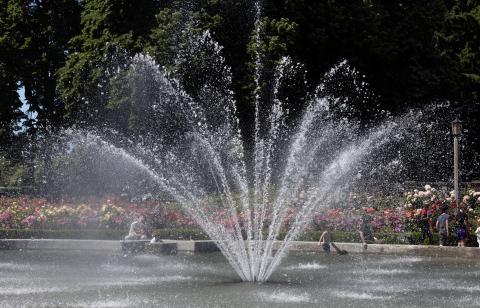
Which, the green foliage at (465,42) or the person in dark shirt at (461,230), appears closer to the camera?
the person in dark shirt at (461,230)

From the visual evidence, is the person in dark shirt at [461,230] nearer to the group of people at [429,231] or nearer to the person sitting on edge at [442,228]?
the group of people at [429,231]

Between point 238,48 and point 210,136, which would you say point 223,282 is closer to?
point 210,136

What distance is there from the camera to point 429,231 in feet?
71.4

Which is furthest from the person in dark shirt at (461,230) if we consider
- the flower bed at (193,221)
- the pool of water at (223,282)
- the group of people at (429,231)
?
the pool of water at (223,282)

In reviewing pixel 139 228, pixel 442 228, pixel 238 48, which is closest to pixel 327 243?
pixel 442 228

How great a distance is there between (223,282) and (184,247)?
6.86 meters

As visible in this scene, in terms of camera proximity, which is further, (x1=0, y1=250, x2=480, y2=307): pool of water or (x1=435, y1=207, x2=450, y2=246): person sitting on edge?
(x1=435, y1=207, x2=450, y2=246): person sitting on edge

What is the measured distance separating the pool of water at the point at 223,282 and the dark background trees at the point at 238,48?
14668 millimetres

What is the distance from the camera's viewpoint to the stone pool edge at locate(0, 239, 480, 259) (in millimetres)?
19594

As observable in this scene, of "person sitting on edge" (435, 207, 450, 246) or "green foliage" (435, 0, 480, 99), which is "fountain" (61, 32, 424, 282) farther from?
"green foliage" (435, 0, 480, 99)

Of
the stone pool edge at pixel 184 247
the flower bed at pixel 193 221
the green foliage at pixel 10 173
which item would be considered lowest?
the stone pool edge at pixel 184 247

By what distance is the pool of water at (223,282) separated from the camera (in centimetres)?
1198

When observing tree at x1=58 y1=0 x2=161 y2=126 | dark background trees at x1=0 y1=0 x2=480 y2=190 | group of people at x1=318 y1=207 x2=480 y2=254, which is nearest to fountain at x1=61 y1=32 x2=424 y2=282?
dark background trees at x1=0 y1=0 x2=480 y2=190

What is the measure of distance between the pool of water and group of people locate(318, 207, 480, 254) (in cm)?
111
